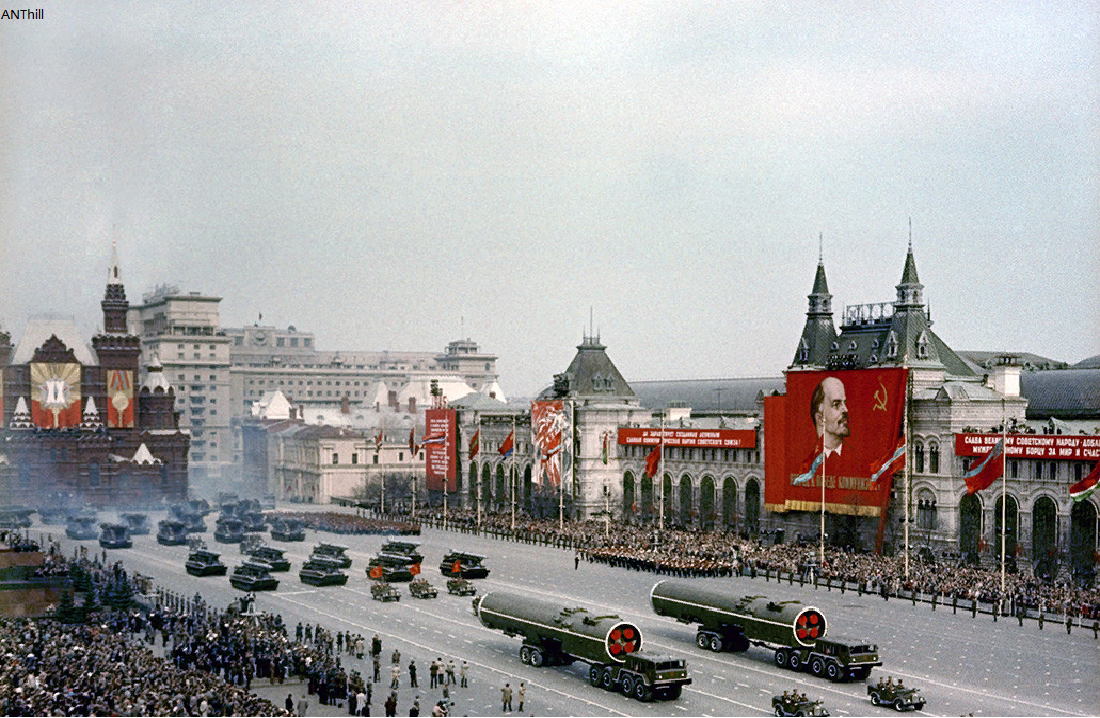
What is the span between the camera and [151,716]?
44750mm

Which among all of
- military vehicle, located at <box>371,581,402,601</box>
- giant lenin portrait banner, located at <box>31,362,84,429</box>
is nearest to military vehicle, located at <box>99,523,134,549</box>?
military vehicle, located at <box>371,581,402,601</box>

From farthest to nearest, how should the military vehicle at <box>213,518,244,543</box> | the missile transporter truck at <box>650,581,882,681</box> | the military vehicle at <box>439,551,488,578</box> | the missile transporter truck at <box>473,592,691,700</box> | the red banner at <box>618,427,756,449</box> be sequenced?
the military vehicle at <box>213,518,244,543</box> → the red banner at <box>618,427,756,449</box> → the military vehicle at <box>439,551,488,578</box> → the missile transporter truck at <box>650,581,882,681</box> → the missile transporter truck at <box>473,592,691,700</box>

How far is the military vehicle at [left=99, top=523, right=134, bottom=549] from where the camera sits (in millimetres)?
115625

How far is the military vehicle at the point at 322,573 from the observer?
293 ft

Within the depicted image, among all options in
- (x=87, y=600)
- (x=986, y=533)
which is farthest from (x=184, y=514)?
(x=986, y=533)

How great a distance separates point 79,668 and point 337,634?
18063 mm

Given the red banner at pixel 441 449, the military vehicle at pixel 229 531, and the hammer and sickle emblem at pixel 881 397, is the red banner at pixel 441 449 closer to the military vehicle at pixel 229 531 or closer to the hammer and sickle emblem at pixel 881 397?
the military vehicle at pixel 229 531

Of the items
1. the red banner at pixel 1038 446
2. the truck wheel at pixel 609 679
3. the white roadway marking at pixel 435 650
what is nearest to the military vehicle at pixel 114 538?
the white roadway marking at pixel 435 650

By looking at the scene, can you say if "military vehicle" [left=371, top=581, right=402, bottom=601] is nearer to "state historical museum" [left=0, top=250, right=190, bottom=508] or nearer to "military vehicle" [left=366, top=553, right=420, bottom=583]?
"military vehicle" [left=366, top=553, right=420, bottom=583]

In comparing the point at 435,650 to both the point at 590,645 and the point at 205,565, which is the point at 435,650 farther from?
the point at 205,565

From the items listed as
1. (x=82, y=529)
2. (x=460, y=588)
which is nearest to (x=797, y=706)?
(x=460, y=588)

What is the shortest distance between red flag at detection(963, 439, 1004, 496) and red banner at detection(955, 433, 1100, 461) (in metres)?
3.94

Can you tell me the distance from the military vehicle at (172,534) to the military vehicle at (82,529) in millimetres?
7321

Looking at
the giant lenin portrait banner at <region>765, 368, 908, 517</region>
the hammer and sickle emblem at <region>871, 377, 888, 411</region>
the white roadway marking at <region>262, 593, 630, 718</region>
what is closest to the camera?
the white roadway marking at <region>262, 593, 630, 718</region>
